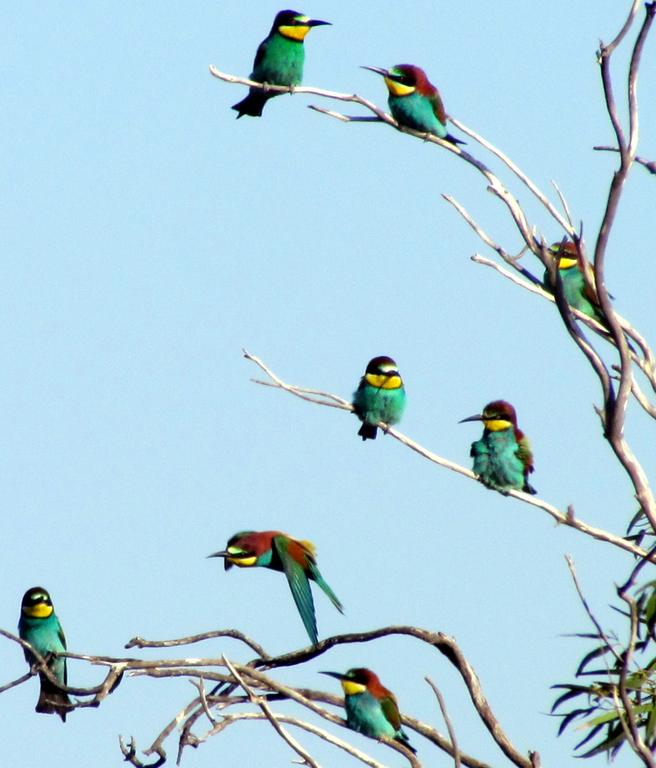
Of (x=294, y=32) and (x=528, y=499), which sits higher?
(x=294, y=32)

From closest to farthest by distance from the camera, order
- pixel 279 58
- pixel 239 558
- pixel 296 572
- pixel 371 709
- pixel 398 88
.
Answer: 1. pixel 371 709
2. pixel 296 572
3. pixel 239 558
4. pixel 398 88
5. pixel 279 58

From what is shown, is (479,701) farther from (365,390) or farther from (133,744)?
(365,390)

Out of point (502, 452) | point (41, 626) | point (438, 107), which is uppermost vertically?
point (438, 107)

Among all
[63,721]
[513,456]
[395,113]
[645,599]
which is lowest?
[63,721]

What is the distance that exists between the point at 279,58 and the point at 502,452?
2.37 meters

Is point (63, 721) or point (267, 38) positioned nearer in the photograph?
point (63, 721)

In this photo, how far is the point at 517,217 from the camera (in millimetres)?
5352

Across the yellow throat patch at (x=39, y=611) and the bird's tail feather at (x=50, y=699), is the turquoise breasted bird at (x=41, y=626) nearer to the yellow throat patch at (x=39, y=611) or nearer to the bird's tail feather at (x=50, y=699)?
the yellow throat patch at (x=39, y=611)

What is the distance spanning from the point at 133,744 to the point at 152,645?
36 centimetres

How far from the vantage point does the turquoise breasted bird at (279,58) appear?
295 inches

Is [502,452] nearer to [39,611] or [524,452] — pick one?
[524,452]

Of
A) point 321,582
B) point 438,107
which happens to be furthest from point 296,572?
point 438,107

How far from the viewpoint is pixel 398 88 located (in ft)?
23.5

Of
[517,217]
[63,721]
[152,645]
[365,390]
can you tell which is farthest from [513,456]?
[63,721]
